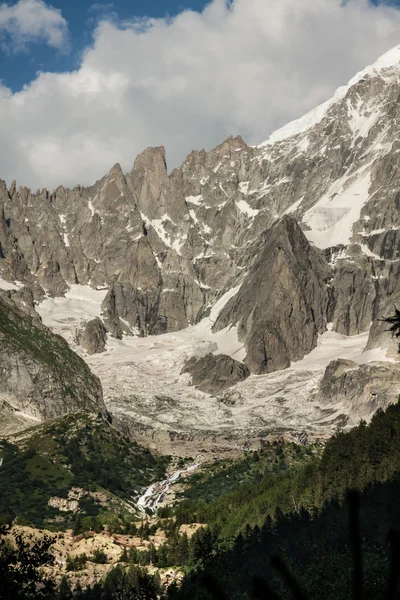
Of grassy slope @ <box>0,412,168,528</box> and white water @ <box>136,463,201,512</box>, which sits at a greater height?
grassy slope @ <box>0,412,168,528</box>

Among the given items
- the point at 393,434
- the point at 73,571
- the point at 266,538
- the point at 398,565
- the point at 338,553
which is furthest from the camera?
the point at 393,434

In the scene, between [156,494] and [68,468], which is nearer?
[68,468]

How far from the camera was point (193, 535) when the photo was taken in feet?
312

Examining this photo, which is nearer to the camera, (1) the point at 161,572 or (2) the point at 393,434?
(1) the point at 161,572

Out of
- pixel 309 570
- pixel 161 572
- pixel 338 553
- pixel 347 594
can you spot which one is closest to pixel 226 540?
pixel 161 572

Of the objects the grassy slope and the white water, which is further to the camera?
the white water

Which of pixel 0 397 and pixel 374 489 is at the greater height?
pixel 0 397

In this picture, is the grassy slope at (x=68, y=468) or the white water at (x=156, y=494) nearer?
the grassy slope at (x=68, y=468)

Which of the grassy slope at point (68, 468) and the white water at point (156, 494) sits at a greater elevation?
the grassy slope at point (68, 468)

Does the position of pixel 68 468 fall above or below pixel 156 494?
above

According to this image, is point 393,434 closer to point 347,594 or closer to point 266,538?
point 266,538

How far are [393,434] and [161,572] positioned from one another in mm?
51442

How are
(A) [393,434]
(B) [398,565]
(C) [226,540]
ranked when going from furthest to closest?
(A) [393,434]
(C) [226,540]
(B) [398,565]

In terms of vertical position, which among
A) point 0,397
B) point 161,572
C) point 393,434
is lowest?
point 161,572
